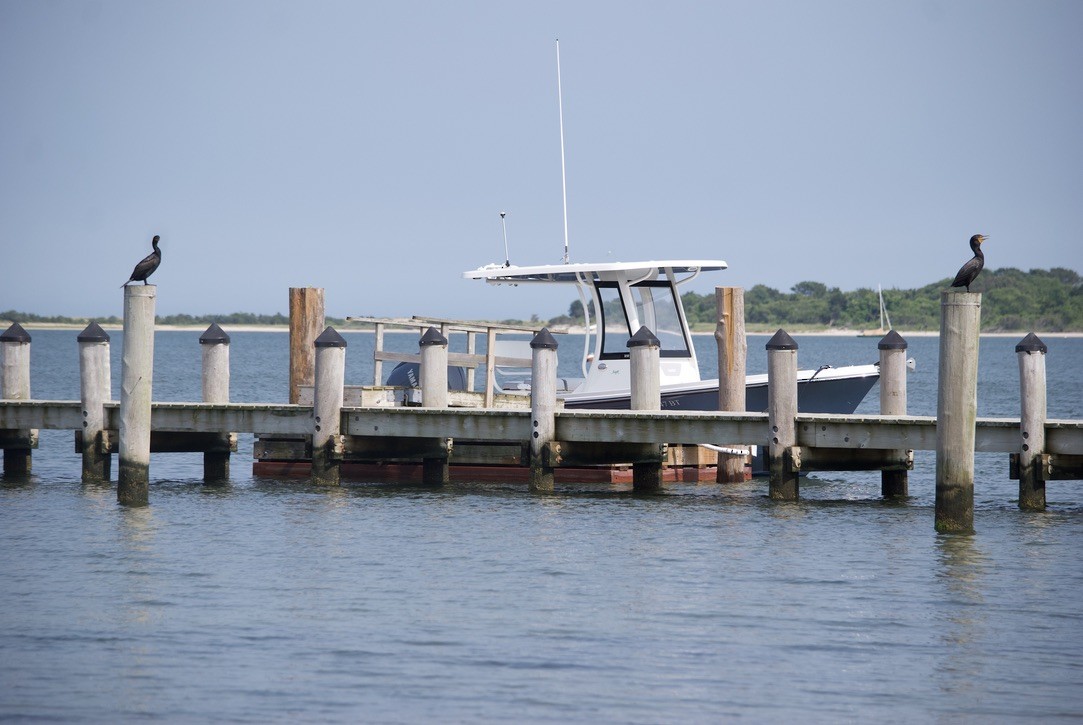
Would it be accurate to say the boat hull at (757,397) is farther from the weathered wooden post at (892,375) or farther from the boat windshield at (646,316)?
the weathered wooden post at (892,375)

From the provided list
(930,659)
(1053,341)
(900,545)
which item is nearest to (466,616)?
(930,659)

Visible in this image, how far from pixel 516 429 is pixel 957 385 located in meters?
6.03

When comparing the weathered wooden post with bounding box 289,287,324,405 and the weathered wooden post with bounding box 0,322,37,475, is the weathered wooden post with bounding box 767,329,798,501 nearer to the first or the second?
the weathered wooden post with bounding box 289,287,324,405

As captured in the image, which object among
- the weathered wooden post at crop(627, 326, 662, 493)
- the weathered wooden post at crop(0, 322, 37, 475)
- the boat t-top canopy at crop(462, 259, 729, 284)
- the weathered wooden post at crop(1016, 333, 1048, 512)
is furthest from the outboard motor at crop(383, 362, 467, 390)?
the weathered wooden post at crop(1016, 333, 1048, 512)

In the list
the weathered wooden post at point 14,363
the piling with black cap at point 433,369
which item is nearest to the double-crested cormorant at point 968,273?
the piling with black cap at point 433,369

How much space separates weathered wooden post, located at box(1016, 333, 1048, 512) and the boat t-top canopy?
556 centimetres

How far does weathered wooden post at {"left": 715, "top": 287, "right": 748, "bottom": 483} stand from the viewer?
18.5 metres

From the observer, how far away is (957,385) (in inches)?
536

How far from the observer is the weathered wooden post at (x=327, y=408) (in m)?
17.8

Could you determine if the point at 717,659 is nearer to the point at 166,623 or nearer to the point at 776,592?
the point at 776,592

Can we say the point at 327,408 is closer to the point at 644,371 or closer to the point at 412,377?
the point at 412,377

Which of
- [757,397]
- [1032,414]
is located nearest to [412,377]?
[757,397]

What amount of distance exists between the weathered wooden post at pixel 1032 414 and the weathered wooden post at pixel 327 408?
8.00 metres

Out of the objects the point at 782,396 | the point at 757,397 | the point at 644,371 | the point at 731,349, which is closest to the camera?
the point at 782,396
